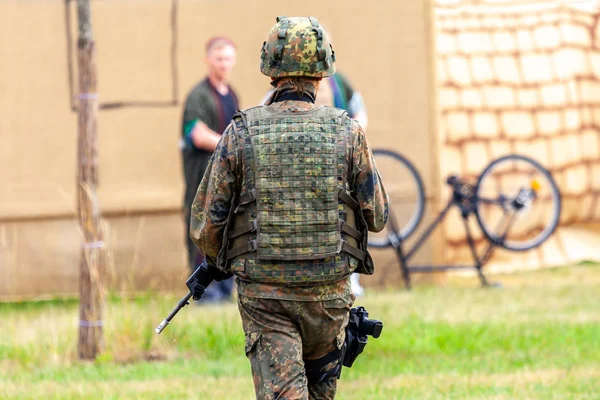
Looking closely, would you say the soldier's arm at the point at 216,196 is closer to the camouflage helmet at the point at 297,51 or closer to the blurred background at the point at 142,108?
the camouflage helmet at the point at 297,51

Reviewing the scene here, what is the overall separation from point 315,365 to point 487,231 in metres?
5.93

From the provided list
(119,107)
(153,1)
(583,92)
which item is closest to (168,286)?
(119,107)

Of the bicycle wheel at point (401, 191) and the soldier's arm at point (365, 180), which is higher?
the soldier's arm at point (365, 180)

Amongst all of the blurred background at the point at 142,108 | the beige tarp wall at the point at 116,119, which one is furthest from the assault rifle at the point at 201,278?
the beige tarp wall at the point at 116,119

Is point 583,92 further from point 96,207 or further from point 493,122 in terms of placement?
point 96,207

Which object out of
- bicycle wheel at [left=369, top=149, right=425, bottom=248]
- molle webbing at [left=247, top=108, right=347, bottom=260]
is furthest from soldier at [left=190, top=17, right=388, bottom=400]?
bicycle wheel at [left=369, top=149, right=425, bottom=248]

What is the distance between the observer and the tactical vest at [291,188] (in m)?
4.21

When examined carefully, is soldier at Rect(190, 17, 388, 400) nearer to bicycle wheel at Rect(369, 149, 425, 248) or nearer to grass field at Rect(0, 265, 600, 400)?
grass field at Rect(0, 265, 600, 400)

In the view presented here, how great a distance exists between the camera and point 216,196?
4.23 meters

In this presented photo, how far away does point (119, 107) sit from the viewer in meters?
10.0

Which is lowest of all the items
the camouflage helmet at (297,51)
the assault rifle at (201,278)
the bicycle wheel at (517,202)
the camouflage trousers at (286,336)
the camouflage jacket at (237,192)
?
the bicycle wheel at (517,202)

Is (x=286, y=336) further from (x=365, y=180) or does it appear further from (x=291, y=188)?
(x=365, y=180)

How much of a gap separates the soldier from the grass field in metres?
1.99

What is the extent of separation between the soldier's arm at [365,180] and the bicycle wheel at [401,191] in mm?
5682
